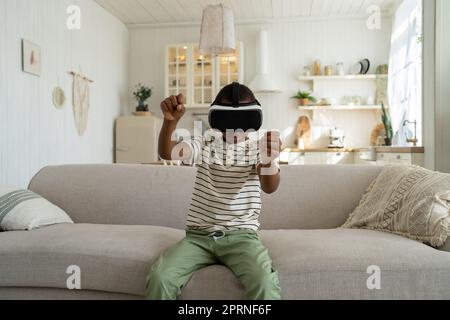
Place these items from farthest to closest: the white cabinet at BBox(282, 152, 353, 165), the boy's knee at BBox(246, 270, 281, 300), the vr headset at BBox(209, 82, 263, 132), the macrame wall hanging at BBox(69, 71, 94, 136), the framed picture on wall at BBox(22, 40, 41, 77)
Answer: the white cabinet at BBox(282, 152, 353, 165) < the macrame wall hanging at BBox(69, 71, 94, 136) < the framed picture on wall at BBox(22, 40, 41, 77) < the vr headset at BBox(209, 82, 263, 132) < the boy's knee at BBox(246, 270, 281, 300)

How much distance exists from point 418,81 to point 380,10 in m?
1.63

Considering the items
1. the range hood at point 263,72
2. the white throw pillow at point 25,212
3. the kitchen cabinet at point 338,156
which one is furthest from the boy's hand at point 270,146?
the range hood at point 263,72

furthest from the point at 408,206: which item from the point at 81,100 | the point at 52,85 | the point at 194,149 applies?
the point at 81,100

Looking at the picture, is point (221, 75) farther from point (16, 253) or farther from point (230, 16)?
point (16, 253)

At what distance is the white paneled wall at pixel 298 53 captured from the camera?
5520 mm

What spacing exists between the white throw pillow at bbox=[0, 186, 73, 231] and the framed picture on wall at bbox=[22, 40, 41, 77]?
1.86 metres

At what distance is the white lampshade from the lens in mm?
3377

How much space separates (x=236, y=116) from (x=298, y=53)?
4.50 metres

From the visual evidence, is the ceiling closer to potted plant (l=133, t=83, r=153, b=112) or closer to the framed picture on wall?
potted plant (l=133, t=83, r=153, b=112)

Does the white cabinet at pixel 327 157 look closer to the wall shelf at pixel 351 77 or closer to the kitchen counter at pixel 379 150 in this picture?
the kitchen counter at pixel 379 150

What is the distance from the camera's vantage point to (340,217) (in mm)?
2020

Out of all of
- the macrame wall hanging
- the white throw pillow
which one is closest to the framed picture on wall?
the macrame wall hanging

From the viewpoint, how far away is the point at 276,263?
4.53ft
